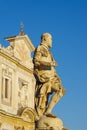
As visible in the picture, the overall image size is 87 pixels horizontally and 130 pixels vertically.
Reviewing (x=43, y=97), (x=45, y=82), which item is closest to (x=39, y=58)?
(x=45, y=82)

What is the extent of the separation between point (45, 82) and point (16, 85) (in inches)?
1468

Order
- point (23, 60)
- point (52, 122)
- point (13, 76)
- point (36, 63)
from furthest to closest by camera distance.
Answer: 1. point (23, 60)
2. point (13, 76)
3. point (36, 63)
4. point (52, 122)

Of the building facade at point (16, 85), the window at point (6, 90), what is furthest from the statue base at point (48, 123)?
the window at point (6, 90)

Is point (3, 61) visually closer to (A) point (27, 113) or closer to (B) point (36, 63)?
(A) point (27, 113)

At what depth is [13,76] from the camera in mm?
43656

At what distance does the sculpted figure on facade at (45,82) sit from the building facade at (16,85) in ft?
95.4

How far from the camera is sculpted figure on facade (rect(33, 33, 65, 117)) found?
7270 millimetres

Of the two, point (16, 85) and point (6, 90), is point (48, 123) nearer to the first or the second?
point (6, 90)

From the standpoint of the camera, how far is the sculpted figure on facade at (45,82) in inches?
286

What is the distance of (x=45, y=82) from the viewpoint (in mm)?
7305

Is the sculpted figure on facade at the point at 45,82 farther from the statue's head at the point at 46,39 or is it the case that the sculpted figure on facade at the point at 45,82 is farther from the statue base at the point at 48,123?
the statue base at the point at 48,123

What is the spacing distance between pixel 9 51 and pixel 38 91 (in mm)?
37342

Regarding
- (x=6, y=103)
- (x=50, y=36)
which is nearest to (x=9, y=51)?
(x=6, y=103)

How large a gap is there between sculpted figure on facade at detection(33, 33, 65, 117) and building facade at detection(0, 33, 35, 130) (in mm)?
29081
